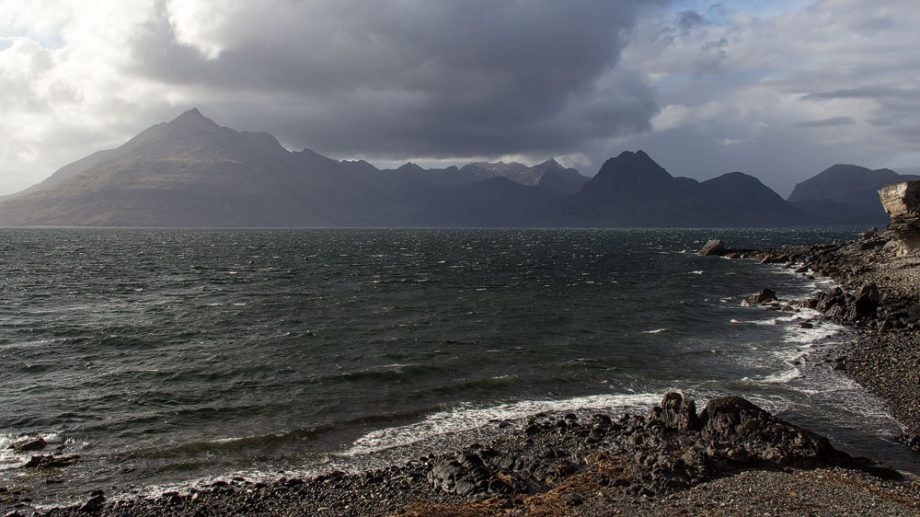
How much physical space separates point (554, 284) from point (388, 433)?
54332mm

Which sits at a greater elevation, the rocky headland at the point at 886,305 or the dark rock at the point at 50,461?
the rocky headland at the point at 886,305

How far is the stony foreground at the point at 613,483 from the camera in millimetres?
15883

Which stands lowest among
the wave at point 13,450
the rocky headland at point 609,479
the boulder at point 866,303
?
the wave at point 13,450

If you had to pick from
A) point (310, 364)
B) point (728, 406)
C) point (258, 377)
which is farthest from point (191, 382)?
point (728, 406)

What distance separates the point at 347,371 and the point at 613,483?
64.6 feet

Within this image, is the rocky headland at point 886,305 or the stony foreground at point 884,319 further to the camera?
the rocky headland at point 886,305

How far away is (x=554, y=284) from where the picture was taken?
7588 centimetres

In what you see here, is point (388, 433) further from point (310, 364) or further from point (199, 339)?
point (199, 339)

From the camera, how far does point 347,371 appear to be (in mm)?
33531

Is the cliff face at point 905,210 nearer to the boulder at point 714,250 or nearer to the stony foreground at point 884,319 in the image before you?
the stony foreground at point 884,319

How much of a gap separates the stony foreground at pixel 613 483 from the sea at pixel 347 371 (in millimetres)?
1913

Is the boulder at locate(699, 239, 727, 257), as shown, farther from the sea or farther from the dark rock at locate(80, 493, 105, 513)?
the dark rock at locate(80, 493, 105, 513)

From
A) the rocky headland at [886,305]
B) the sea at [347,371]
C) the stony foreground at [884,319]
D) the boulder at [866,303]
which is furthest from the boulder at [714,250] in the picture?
the boulder at [866,303]

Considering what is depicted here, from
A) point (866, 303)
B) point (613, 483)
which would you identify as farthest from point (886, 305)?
point (613, 483)
